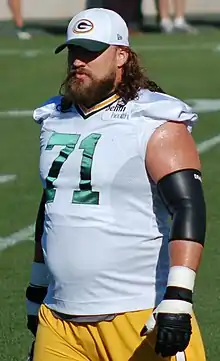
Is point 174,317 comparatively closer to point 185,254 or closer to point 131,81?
point 185,254

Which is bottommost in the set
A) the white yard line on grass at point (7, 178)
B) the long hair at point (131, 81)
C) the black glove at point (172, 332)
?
the white yard line on grass at point (7, 178)

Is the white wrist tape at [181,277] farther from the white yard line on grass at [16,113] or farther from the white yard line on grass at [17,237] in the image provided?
the white yard line on grass at [16,113]

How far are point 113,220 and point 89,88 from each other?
514mm

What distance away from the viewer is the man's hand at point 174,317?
12.6 feet

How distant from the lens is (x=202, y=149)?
11.5 metres

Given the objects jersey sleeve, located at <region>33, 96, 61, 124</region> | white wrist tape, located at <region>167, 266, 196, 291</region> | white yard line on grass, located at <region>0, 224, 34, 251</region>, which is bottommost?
white yard line on grass, located at <region>0, 224, 34, 251</region>

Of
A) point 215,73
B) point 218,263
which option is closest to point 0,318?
point 218,263

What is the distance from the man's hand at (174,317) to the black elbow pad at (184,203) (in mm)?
140

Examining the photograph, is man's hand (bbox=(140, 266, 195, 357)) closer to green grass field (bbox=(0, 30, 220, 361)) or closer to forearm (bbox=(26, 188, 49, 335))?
forearm (bbox=(26, 188, 49, 335))

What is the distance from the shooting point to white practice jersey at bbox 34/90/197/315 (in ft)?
13.6

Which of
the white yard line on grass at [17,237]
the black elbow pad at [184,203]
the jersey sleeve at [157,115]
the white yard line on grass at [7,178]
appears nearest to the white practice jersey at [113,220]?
the jersey sleeve at [157,115]

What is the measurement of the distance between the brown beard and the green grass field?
1492 mm

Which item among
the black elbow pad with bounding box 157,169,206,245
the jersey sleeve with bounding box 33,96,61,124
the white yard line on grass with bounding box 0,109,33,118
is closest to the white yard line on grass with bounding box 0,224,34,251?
the jersey sleeve with bounding box 33,96,61,124

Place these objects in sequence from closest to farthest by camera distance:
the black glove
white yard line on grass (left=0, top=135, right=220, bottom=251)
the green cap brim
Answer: the black glove, the green cap brim, white yard line on grass (left=0, top=135, right=220, bottom=251)
